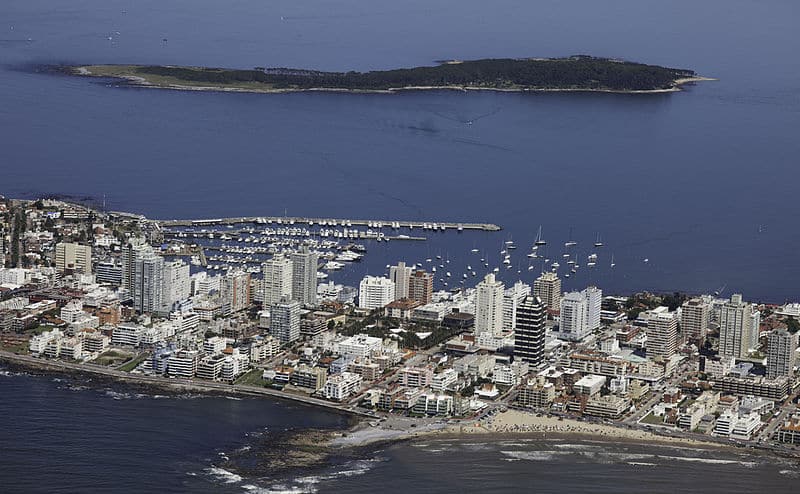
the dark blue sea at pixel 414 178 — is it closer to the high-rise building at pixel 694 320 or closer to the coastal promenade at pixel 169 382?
the coastal promenade at pixel 169 382

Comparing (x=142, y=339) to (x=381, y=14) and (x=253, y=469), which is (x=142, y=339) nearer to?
(x=253, y=469)

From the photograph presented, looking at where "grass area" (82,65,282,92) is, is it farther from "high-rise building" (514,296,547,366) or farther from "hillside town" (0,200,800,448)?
"high-rise building" (514,296,547,366)

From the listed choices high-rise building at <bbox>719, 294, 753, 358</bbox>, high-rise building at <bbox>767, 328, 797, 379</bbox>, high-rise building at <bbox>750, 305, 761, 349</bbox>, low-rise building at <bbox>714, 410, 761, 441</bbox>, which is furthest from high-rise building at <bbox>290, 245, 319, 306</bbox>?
low-rise building at <bbox>714, 410, 761, 441</bbox>

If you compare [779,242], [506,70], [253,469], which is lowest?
[253,469]

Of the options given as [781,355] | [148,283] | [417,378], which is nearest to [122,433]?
[417,378]

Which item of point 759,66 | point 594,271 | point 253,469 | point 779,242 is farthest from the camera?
point 759,66

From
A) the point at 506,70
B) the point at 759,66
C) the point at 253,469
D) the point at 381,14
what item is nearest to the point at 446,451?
the point at 253,469
